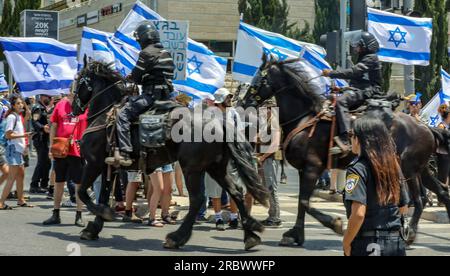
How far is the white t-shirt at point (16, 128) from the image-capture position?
1314 cm

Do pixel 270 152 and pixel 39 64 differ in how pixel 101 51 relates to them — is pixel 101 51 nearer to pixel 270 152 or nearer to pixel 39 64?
pixel 39 64

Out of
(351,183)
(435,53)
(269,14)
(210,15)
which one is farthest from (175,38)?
(210,15)

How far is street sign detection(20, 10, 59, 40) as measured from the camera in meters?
23.9

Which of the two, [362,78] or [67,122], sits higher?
[362,78]

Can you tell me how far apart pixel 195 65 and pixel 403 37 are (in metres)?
4.15

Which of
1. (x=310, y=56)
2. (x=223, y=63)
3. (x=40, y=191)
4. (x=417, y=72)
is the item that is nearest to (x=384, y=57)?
(x=310, y=56)

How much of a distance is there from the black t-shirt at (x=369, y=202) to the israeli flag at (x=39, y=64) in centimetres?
1050

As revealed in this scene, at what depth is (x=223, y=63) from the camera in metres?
15.8

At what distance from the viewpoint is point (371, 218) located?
5.18 metres

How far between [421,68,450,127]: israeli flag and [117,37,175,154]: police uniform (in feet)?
26.1

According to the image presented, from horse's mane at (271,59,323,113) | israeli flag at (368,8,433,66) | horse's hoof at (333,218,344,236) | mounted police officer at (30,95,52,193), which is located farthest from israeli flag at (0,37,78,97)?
horse's hoof at (333,218,344,236)

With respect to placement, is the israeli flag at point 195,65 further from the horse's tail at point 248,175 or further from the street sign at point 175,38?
the horse's tail at point 248,175

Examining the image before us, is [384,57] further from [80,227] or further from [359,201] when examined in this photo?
[359,201]

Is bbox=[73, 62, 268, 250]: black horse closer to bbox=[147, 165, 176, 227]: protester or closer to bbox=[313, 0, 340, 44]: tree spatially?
bbox=[147, 165, 176, 227]: protester
